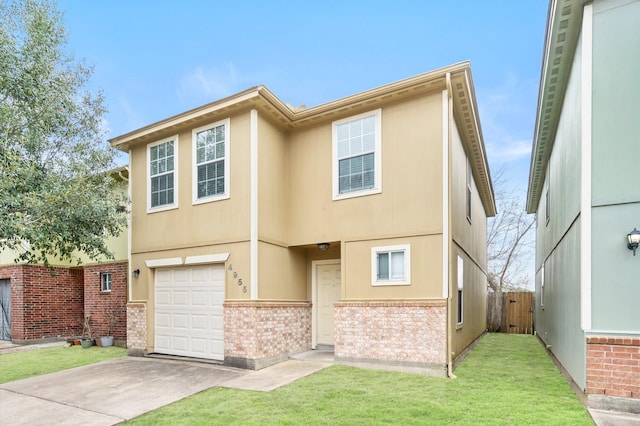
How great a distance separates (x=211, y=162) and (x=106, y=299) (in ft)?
20.6

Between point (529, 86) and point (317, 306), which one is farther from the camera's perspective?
point (529, 86)

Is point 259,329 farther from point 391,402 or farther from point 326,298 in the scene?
point 391,402

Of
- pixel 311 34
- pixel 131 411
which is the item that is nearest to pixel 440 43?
pixel 311 34

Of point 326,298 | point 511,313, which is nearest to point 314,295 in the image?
point 326,298

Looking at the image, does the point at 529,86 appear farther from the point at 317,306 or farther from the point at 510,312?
the point at 317,306

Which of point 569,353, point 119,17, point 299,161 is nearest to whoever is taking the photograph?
point 569,353

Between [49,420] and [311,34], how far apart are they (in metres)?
20.2

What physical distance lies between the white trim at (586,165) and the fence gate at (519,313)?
39.6ft

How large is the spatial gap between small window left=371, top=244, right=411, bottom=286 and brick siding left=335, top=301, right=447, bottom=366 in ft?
1.53

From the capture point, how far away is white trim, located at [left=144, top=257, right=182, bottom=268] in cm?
957

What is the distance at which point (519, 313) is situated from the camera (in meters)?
16.3

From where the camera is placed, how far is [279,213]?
9312 millimetres

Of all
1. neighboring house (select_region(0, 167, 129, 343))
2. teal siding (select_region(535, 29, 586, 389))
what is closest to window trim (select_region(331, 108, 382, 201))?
teal siding (select_region(535, 29, 586, 389))

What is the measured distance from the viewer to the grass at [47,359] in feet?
28.0
